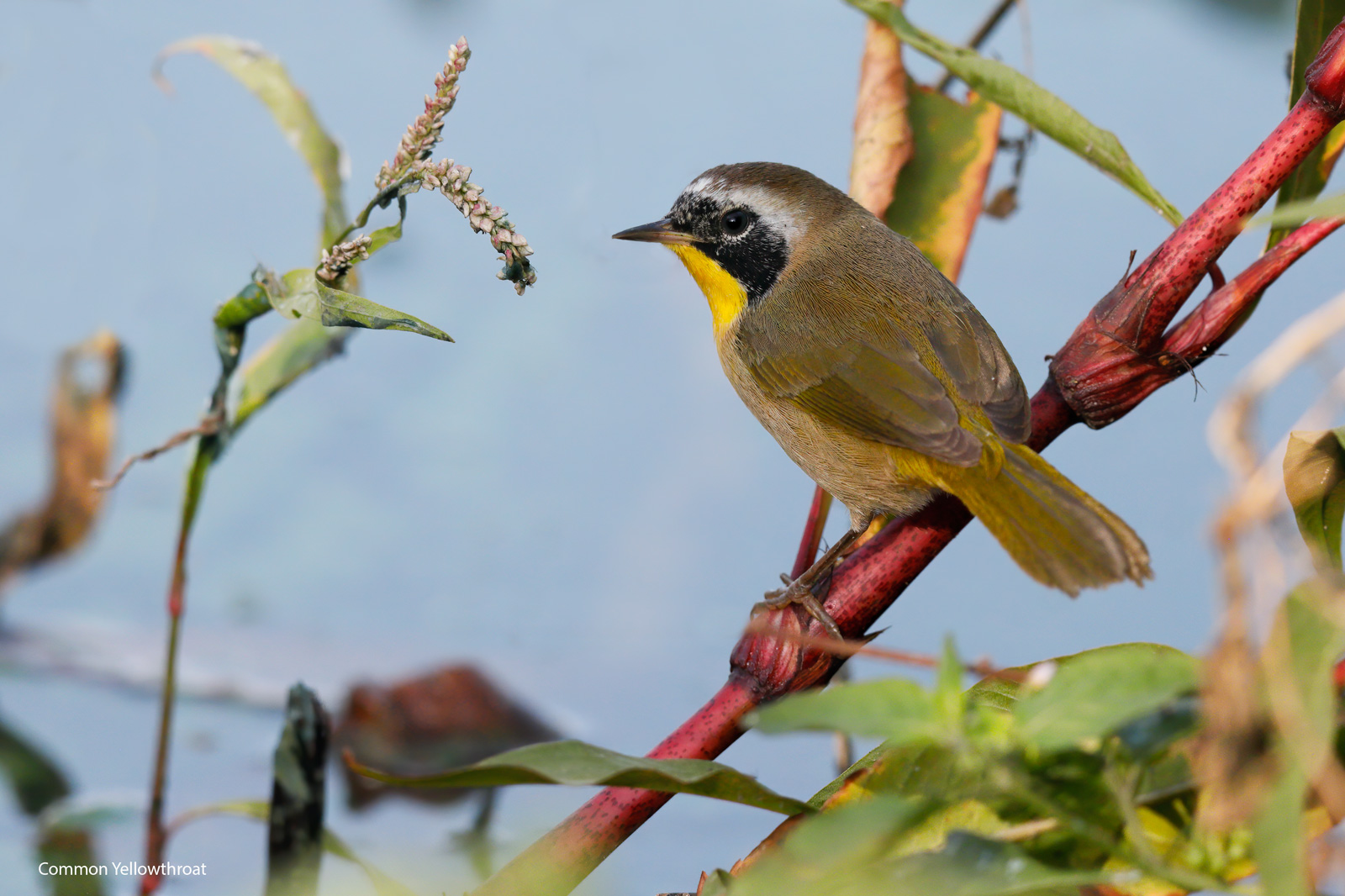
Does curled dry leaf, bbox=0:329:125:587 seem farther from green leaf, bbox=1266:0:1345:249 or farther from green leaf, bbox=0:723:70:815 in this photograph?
green leaf, bbox=1266:0:1345:249

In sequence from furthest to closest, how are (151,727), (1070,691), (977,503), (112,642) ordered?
1. (112,642)
2. (151,727)
3. (977,503)
4. (1070,691)

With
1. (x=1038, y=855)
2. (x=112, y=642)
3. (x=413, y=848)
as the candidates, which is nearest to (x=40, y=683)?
(x=112, y=642)

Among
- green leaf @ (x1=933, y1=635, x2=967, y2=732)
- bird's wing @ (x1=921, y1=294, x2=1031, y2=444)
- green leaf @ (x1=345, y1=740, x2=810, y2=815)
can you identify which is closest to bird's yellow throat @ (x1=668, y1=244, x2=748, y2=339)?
bird's wing @ (x1=921, y1=294, x2=1031, y2=444)

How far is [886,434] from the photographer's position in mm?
1163

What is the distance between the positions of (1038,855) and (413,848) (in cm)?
114

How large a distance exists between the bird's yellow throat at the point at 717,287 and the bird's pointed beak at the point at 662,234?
0.08ft

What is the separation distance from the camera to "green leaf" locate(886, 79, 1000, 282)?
3.52 feet

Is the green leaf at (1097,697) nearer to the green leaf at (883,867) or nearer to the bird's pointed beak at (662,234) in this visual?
the green leaf at (883,867)

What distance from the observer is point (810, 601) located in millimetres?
746

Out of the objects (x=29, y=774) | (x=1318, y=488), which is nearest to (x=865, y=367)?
(x=1318, y=488)

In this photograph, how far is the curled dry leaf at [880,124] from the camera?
103 cm

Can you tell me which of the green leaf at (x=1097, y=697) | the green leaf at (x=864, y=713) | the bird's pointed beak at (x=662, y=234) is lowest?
the green leaf at (x=864, y=713)

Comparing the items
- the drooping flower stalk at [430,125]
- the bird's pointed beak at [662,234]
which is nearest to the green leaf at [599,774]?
the drooping flower stalk at [430,125]

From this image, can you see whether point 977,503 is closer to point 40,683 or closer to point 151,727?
point 151,727
